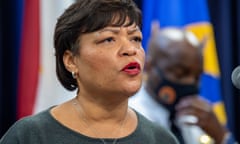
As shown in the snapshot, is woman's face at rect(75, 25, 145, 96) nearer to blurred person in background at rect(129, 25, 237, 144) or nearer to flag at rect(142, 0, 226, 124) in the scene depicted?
blurred person in background at rect(129, 25, 237, 144)

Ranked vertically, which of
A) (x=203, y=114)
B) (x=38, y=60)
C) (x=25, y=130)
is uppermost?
(x=25, y=130)

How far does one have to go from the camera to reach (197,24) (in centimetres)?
275

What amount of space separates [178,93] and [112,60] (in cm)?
125

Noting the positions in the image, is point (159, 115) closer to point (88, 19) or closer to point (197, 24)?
point (197, 24)

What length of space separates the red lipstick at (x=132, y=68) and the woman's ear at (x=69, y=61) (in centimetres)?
17

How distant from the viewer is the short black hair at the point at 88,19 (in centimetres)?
125

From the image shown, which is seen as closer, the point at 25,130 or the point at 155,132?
the point at 25,130

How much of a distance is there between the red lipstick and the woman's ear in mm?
171

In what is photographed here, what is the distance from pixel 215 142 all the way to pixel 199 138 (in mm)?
76

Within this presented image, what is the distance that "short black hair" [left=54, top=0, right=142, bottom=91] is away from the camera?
125 cm

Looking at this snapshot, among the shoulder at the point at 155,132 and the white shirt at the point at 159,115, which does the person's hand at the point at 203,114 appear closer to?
the white shirt at the point at 159,115

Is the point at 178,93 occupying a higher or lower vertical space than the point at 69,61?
lower

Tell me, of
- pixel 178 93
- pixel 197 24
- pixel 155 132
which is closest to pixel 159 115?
pixel 178 93

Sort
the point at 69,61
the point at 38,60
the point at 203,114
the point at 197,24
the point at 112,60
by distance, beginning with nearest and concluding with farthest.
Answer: the point at 112,60
the point at 69,61
the point at 203,114
the point at 38,60
the point at 197,24
